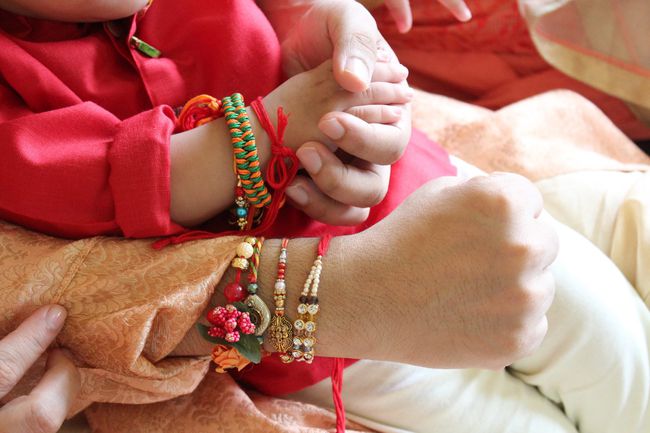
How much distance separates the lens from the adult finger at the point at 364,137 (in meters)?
0.68

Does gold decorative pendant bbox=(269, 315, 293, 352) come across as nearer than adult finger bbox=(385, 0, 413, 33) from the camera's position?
Yes

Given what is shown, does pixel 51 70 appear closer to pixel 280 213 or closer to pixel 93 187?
pixel 93 187

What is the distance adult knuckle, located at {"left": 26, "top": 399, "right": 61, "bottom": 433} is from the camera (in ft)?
2.00

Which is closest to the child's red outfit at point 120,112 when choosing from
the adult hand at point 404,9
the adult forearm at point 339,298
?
the adult forearm at point 339,298

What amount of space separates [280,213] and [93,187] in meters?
0.24

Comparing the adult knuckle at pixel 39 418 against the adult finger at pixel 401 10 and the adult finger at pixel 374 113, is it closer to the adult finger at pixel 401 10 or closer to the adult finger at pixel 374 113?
the adult finger at pixel 374 113

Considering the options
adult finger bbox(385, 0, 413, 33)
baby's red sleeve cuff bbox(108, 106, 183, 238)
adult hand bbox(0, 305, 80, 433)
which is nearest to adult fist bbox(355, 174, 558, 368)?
baby's red sleeve cuff bbox(108, 106, 183, 238)

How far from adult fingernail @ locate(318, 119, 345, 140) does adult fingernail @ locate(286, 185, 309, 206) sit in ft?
0.27

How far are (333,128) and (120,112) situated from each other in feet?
1.04

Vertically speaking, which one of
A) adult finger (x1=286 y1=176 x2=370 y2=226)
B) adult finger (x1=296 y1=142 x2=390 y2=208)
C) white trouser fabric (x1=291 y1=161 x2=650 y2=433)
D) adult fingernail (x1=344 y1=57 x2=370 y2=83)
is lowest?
white trouser fabric (x1=291 y1=161 x2=650 y2=433)

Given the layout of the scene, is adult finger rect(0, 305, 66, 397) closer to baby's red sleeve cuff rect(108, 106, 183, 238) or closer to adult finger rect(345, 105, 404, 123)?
baby's red sleeve cuff rect(108, 106, 183, 238)

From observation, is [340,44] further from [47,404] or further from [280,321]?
[47,404]

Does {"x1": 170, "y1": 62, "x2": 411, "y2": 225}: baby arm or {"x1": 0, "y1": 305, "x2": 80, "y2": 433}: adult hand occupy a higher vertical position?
{"x1": 170, "y1": 62, "x2": 411, "y2": 225}: baby arm

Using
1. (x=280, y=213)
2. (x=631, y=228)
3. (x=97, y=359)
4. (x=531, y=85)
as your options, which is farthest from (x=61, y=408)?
(x=531, y=85)
